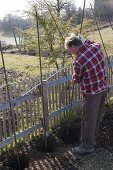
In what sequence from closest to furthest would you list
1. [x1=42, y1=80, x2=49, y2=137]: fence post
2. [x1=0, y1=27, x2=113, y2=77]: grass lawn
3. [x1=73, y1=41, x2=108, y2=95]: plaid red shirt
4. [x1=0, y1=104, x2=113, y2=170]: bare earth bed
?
[x1=73, y1=41, x2=108, y2=95]: plaid red shirt < [x1=0, y1=104, x2=113, y2=170]: bare earth bed < [x1=42, y1=80, x2=49, y2=137]: fence post < [x1=0, y1=27, x2=113, y2=77]: grass lawn

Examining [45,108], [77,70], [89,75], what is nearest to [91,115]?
[89,75]

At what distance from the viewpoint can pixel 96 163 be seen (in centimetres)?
447

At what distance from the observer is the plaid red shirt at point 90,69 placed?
4.20 meters

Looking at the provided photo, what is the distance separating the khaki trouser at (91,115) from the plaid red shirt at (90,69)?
5.0 inches

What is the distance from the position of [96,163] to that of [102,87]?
1.12 meters

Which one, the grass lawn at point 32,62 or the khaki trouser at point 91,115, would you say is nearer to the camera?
the khaki trouser at point 91,115

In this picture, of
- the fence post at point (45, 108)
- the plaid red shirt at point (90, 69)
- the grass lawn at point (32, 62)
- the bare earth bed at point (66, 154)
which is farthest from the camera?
the grass lawn at point (32, 62)

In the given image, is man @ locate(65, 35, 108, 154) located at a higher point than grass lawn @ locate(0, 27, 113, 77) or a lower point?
higher

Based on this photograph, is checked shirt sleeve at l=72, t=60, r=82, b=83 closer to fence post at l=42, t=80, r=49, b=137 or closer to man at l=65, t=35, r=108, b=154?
man at l=65, t=35, r=108, b=154

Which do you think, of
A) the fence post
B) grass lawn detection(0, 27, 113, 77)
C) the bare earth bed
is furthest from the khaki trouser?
grass lawn detection(0, 27, 113, 77)

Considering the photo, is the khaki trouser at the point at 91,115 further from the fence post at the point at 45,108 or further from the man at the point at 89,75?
the fence post at the point at 45,108

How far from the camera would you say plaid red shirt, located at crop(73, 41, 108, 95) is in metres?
4.20

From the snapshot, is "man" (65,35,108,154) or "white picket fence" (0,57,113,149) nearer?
Answer: "man" (65,35,108,154)

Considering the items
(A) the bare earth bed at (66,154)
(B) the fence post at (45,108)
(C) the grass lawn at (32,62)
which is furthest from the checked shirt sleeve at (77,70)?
(C) the grass lawn at (32,62)
